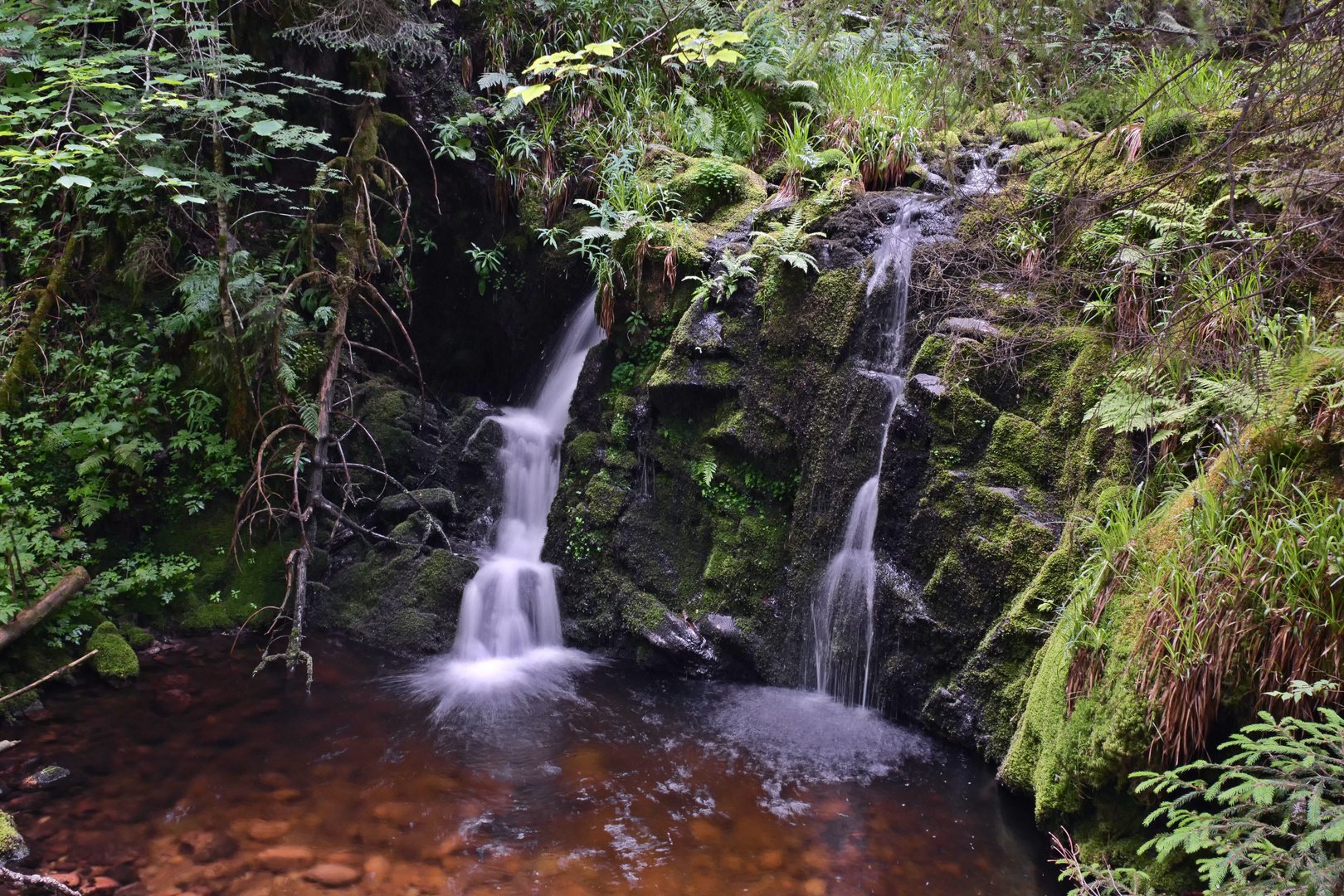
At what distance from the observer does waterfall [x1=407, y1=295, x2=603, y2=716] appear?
596 centimetres

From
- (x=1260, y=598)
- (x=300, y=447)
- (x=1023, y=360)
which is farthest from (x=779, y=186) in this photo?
(x=1260, y=598)

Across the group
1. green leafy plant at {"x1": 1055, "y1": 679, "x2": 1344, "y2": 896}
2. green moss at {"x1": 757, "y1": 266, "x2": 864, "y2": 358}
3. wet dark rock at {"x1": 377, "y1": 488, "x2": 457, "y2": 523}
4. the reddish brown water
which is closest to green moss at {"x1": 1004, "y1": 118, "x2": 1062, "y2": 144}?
green moss at {"x1": 757, "y1": 266, "x2": 864, "y2": 358}

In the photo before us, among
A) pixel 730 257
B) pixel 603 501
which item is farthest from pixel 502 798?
pixel 730 257

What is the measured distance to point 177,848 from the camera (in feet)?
13.0

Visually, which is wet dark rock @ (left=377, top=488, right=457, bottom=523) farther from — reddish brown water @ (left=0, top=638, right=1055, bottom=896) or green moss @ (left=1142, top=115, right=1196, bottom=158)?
green moss @ (left=1142, top=115, right=1196, bottom=158)

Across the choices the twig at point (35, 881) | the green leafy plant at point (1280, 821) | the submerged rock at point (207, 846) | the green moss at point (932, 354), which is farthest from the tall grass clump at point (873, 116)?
the twig at point (35, 881)

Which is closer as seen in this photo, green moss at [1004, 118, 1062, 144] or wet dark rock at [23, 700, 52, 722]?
wet dark rock at [23, 700, 52, 722]

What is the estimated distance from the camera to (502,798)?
14.9 ft

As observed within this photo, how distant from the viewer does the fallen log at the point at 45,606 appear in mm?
5176

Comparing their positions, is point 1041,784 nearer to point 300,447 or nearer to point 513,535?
point 513,535

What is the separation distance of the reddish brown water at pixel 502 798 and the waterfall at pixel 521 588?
43 centimetres

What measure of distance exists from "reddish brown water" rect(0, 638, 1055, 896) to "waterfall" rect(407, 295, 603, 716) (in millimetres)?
428

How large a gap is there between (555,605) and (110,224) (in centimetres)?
518

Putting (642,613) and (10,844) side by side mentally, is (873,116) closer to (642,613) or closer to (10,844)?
(642,613)
